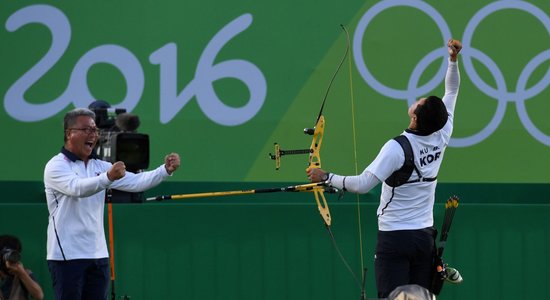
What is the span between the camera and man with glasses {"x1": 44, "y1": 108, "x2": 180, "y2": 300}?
725 cm

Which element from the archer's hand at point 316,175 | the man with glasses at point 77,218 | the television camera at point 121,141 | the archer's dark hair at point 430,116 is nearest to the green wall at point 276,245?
the television camera at point 121,141

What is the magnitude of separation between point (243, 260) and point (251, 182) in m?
0.66

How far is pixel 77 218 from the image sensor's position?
7293 mm

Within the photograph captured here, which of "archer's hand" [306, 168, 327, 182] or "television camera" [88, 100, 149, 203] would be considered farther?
"television camera" [88, 100, 149, 203]

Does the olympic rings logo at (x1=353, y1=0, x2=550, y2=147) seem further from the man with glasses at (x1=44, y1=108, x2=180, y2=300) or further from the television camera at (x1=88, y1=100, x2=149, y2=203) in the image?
the man with glasses at (x1=44, y1=108, x2=180, y2=300)

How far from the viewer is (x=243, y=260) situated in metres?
9.78

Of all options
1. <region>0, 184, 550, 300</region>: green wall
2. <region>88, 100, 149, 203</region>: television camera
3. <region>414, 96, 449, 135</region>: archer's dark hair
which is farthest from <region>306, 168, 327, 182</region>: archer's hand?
<region>0, 184, 550, 300</region>: green wall

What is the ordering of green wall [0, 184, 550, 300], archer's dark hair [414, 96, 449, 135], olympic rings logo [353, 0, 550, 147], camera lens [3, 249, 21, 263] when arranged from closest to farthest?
archer's dark hair [414, 96, 449, 135]
camera lens [3, 249, 21, 263]
green wall [0, 184, 550, 300]
olympic rings logo [353, 0, 550, 147]

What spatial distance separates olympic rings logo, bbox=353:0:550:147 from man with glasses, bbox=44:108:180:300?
133 inches

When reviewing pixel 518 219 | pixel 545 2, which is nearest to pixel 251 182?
pixel 518 219

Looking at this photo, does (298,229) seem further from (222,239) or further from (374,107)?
(374,107)

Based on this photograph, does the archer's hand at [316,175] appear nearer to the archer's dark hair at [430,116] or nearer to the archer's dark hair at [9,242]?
the archer's dark hair at [430,116]

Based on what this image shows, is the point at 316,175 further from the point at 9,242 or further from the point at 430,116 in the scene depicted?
the point at 9,242

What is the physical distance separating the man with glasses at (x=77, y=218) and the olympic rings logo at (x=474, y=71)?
338cm
